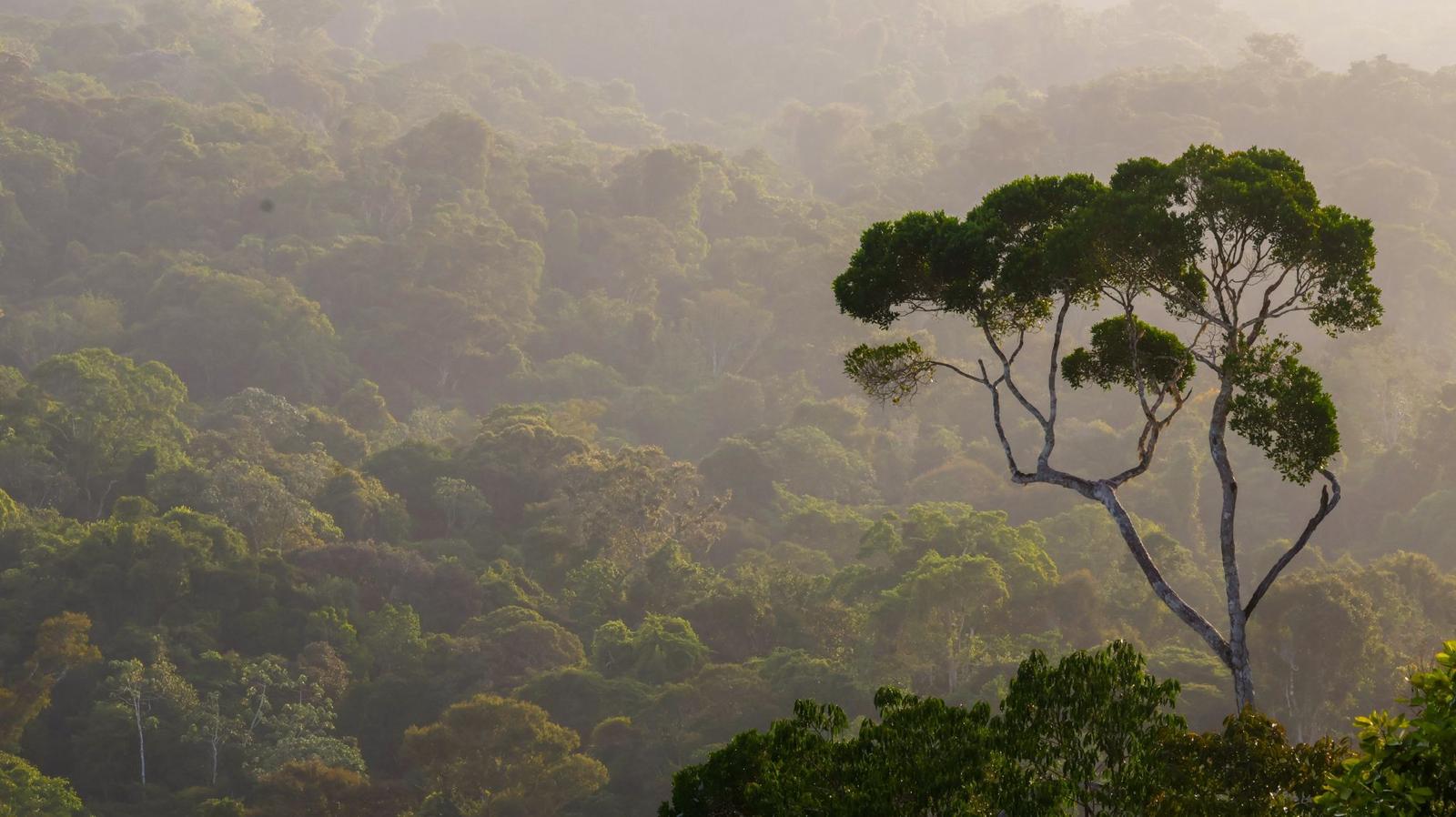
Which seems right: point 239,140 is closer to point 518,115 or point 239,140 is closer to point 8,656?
point 518,115

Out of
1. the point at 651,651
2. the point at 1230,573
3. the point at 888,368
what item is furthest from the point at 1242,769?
the point at 651,651

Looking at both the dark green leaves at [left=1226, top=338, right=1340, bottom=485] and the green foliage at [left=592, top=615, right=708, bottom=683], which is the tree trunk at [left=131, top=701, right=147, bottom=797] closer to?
the green foliage at [left=592, top=615, right=708, bottom=683]

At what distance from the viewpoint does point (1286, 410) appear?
12906 millimetres

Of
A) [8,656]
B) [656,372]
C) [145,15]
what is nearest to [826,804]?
[8,656]

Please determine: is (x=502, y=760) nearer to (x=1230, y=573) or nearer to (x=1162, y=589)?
(x=1162, y=589)

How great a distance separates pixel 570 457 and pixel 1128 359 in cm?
3622

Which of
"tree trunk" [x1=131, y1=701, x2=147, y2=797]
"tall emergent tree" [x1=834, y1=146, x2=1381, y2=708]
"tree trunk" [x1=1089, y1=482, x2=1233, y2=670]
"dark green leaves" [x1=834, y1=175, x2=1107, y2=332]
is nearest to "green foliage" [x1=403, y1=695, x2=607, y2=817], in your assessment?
"tree trunk" [x1=131, y1=701, x2=147, y2=797]

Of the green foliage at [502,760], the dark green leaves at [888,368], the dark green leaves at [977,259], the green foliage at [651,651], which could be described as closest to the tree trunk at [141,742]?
the green foliage at [502,760]

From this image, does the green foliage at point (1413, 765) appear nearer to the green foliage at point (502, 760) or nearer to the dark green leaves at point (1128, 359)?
the dark green leaves at point (1128, 359)

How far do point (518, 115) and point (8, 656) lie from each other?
7376 centimetres

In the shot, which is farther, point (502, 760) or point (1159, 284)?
point (502, 760)

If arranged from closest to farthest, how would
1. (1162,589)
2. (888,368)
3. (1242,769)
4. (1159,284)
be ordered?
(1242,769) → (1162,589) → (1159,284) → (888,368)

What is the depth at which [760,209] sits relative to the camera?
3179 inches

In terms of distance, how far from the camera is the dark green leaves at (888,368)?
1542 cm
